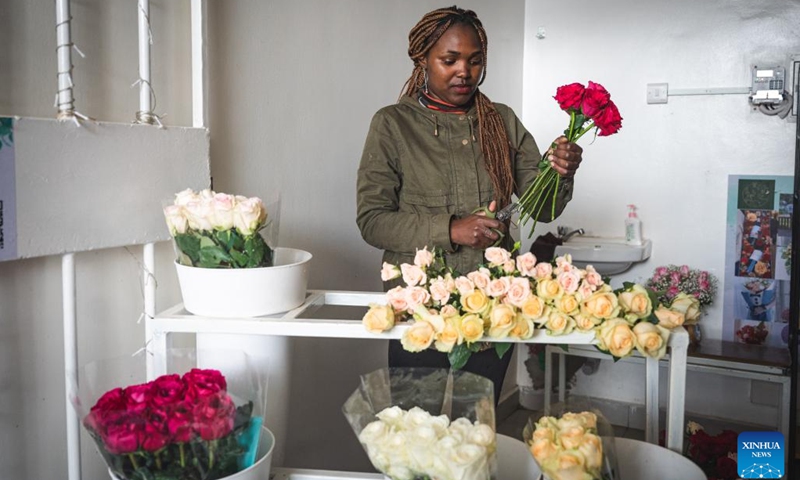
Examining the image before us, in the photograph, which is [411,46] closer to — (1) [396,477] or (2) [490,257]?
(2) [490,257]

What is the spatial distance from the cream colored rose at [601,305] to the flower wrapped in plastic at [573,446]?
0.48 feet

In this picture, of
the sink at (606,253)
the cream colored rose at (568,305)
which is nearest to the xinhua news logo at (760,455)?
the cream colored rose at (568,305)

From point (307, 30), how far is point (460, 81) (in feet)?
2.11

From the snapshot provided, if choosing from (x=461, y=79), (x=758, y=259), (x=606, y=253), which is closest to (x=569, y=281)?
(x=461, y=79)

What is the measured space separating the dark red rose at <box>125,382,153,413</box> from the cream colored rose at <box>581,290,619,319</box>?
627 millimetres

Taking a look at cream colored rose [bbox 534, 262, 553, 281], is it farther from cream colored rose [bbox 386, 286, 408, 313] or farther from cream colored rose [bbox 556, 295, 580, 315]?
cream colored rose [bbox 386, 286, 408, 313]

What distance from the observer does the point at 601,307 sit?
1060mm

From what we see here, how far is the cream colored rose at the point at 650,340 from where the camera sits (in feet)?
3.42

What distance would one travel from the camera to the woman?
5.25 ft

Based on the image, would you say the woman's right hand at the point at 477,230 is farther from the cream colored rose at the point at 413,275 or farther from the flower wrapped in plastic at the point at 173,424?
the flower wrapped in plastic at the point at 173,424

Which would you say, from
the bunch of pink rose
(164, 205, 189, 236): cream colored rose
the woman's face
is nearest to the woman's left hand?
the woman's face

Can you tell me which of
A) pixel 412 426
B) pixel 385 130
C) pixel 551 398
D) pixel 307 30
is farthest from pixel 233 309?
pixel 551 398

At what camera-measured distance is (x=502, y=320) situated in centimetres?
105

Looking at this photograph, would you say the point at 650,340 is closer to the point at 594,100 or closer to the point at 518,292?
the point at 518,292
